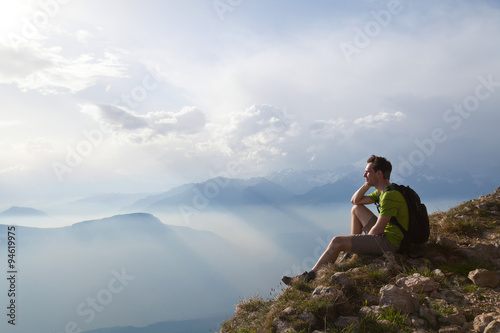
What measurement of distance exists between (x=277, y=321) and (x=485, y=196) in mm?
10311

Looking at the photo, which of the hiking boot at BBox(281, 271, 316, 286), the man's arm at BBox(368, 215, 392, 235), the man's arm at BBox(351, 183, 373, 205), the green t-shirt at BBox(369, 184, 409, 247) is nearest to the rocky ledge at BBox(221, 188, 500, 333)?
the hiking boot at BBox(281, 271, 316, 286)

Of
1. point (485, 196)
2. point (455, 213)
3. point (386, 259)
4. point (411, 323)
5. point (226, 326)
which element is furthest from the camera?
point (485, 196)

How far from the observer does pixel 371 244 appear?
23.7 feet

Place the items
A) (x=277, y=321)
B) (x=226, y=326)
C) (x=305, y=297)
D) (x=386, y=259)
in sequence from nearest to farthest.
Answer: (x=277, y=321), (x=305, y=297), (x=226, y=326), (x=386, y=259)

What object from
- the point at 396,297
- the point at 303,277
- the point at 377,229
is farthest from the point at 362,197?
the point at 396,297

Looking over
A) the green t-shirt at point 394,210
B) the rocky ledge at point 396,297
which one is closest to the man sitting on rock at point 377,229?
the green t-shirt at point 394,210

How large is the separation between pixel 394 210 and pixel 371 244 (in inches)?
38.8

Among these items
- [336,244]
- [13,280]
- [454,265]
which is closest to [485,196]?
[454,265]

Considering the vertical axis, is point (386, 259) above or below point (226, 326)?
above

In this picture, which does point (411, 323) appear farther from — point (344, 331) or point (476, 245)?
point (476, 245)

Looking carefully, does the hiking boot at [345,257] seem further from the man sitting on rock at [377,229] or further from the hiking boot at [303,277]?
the hiking boot at [303,277]

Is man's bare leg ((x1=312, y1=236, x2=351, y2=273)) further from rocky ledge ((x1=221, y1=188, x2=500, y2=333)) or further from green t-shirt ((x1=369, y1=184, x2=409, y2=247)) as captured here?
green t-shirt ((x1=369, y1=184, x2=409, y2=247))

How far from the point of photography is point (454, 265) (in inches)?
275

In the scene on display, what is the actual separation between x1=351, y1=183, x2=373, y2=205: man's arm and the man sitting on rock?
24mm
